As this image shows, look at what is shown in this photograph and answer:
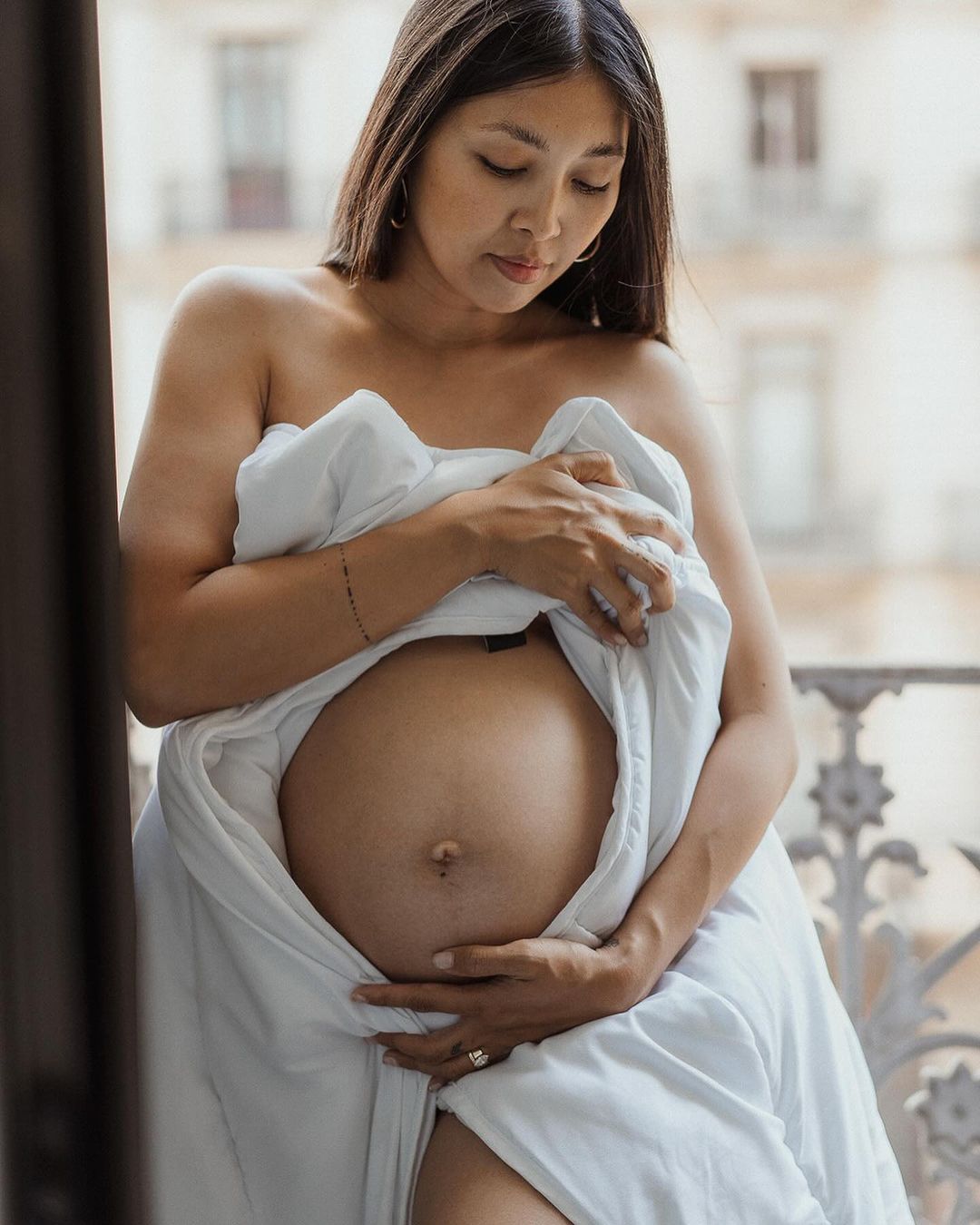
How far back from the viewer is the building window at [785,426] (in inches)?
296

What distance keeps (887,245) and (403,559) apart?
730 cm

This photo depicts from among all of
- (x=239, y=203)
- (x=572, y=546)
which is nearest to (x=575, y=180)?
(x=572, y=546)

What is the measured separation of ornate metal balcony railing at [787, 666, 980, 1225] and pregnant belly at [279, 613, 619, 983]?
58cm

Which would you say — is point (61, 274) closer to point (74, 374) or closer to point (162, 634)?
point (74, 374)

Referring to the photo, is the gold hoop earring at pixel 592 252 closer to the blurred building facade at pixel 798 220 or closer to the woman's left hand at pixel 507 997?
the woman's left hand at pixel 507 997

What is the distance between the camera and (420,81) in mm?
1107

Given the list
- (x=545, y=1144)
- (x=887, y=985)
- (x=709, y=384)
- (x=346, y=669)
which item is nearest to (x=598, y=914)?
(x=545, y=1144)

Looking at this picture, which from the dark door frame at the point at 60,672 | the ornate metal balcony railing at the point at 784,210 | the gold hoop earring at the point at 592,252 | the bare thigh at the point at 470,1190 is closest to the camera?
the dark door frame at the point at 60,672

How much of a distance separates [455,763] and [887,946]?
2.66ft

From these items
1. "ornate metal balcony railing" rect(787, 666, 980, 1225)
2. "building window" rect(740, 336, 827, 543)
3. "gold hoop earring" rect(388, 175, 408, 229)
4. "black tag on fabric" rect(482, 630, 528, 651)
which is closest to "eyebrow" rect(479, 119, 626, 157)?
"gold hoop earring" rect(388, 175, 408, 229)

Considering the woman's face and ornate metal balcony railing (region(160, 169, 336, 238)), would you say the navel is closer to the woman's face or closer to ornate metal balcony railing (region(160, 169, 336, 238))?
the woman's face

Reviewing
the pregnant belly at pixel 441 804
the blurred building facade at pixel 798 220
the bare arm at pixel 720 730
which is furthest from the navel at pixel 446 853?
the blurred building facade at pixel 798 220

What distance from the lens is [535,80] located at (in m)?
1.06

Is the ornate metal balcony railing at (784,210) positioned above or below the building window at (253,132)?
below
